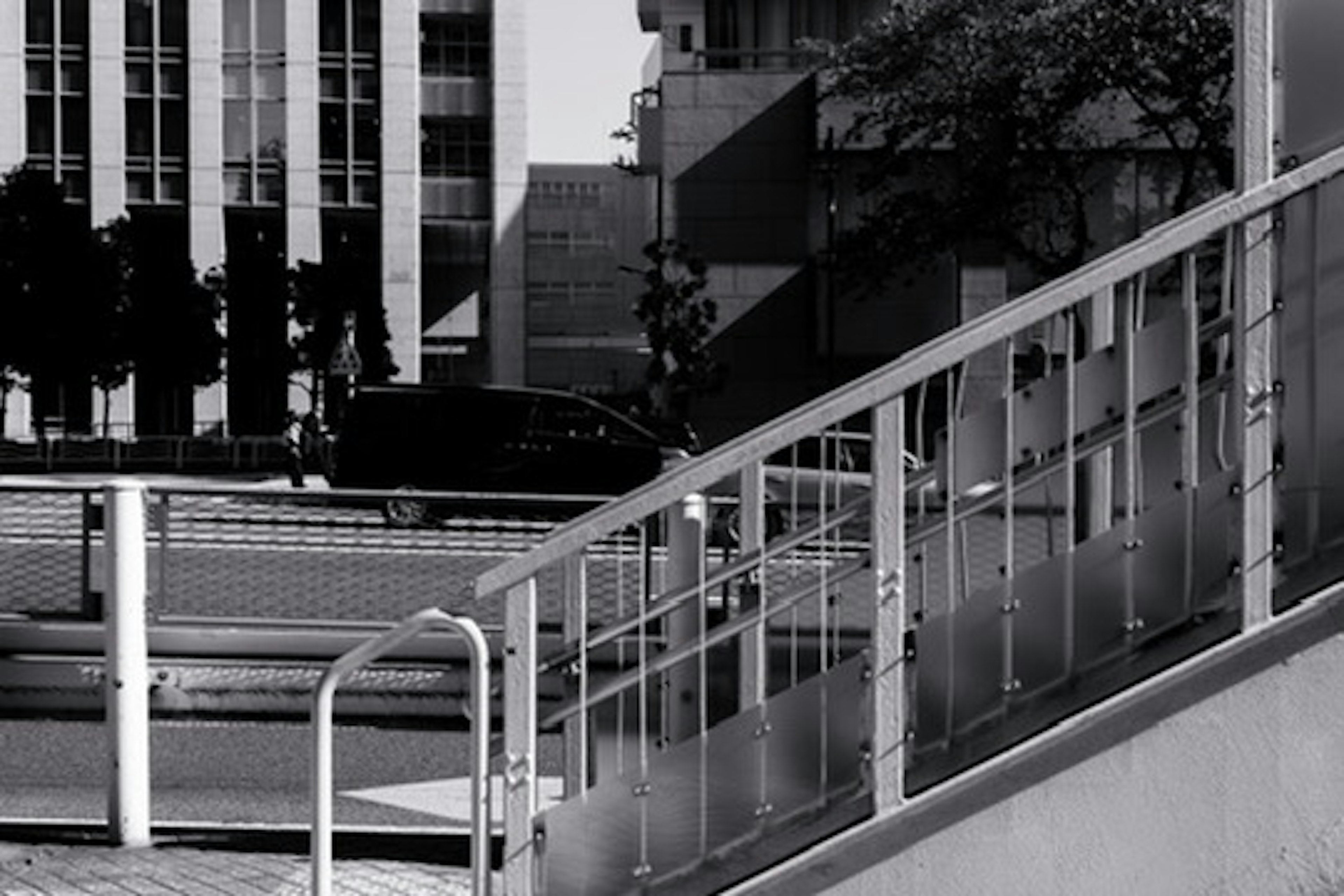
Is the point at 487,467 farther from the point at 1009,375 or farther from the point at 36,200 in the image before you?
the point at 36,200

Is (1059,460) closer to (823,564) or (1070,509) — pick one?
(1070,509)

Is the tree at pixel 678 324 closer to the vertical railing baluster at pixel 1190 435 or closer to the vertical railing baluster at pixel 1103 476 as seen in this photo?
the vertical railing baluster at pixel 1103 476

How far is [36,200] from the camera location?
6494cm

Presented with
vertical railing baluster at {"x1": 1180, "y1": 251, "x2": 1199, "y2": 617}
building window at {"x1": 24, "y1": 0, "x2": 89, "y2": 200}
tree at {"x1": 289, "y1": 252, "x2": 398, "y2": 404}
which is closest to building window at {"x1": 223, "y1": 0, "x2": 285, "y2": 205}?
building window at {"x1": 24, "y1": 0, "x2": 89, "y2": 200}

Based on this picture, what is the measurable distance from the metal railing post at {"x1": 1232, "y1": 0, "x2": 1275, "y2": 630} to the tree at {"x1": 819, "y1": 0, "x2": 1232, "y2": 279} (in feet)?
118

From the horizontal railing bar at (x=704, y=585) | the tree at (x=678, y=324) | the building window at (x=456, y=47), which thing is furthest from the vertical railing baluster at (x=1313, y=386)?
the building window at (x=456, y=47)

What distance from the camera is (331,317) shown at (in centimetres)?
6869

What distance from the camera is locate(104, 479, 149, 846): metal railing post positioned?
8.59 metres

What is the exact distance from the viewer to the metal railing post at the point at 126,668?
338 inches

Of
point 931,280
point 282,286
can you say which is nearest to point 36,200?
point 282,286

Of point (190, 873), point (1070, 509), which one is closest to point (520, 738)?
point (1070, 509)

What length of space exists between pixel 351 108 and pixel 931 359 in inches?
2847

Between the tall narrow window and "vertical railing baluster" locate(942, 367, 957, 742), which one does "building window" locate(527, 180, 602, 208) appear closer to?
the tall narrow window

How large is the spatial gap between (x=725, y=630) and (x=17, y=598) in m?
8.45
